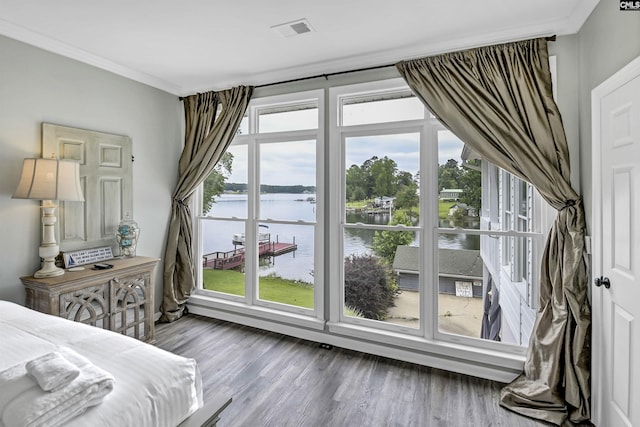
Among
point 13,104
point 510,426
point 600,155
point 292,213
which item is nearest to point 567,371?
point 510,426

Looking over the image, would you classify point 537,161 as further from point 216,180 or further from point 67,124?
point 67,124

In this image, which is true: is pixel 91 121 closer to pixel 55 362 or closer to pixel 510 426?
pixel 55 362

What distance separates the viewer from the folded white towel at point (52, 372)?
106 cm

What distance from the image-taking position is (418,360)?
277 centimetres

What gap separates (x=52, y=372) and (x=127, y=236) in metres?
2.35

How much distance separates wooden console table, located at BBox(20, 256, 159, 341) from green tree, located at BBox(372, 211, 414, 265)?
2.21m

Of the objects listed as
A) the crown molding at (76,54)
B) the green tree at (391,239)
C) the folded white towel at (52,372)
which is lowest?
the folded white towel at (52,372)

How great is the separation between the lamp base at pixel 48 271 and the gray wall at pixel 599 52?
3.97 m

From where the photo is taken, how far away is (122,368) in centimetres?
130

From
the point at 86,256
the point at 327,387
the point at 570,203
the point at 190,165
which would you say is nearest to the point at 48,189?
the point at 86,256

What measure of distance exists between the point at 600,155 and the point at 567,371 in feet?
4.65

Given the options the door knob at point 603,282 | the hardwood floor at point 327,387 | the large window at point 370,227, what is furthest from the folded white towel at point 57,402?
the door knob at point 603,282

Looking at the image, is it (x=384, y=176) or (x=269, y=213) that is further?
(x=269, y=213)

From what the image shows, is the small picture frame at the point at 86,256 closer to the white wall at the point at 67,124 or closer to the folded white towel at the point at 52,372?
the white wall at the point at 67,124
